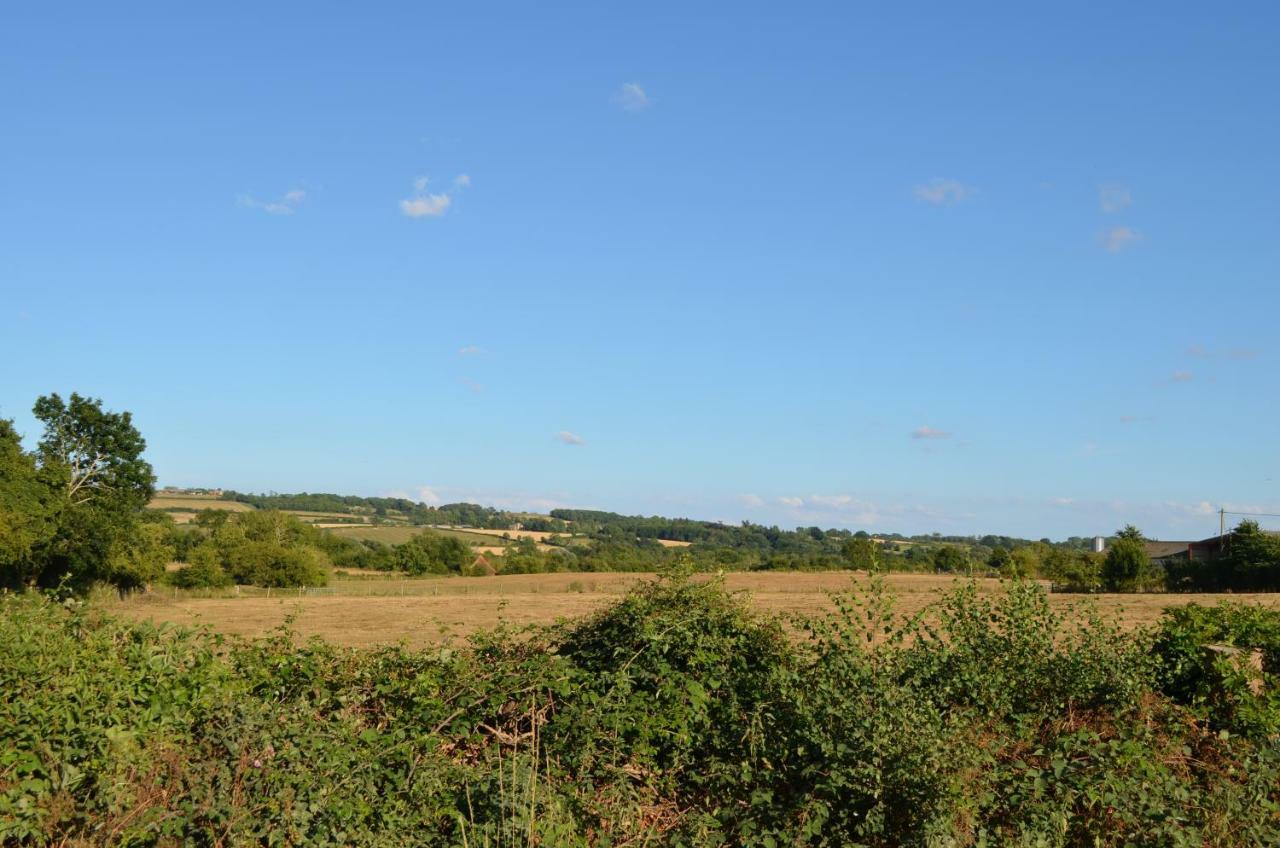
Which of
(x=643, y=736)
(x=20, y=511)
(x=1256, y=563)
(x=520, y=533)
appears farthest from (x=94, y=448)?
(x=520, y=533)

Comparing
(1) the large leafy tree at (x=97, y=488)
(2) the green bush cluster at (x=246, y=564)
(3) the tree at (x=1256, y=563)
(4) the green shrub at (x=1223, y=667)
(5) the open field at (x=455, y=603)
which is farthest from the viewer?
(2) the green bush cluster at (x=246, y=564)

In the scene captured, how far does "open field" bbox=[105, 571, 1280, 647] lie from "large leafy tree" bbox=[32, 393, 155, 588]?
9.51 feet

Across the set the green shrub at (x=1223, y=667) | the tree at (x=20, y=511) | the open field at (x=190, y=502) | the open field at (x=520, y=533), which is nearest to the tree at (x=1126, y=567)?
the green shrub at (x=1223, y=667)

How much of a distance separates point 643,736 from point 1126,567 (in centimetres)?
5655

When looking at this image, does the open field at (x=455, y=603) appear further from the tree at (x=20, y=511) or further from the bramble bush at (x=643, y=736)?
the bramble bush at (x=643, y=736)

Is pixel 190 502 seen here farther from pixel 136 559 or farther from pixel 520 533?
pixel 136 559

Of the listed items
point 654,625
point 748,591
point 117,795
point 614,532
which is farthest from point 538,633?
point 614,532

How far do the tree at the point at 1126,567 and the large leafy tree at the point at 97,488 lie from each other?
53702mm

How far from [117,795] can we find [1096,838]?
528 centimetres

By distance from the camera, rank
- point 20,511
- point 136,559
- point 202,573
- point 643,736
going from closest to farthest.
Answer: point 643,736 → point 20,511 → point 136,559 → point 202,573

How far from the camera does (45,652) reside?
221 inches

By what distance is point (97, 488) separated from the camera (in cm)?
5000

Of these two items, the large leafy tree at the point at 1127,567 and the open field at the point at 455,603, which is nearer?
the open field at the point at 455,603

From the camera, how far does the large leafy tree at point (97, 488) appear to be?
1829 inches
